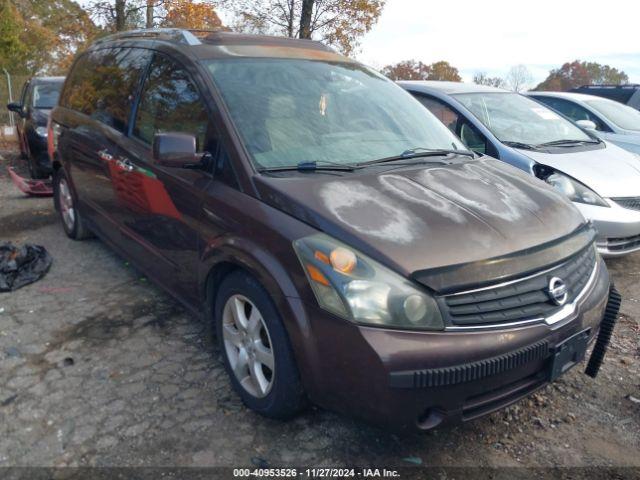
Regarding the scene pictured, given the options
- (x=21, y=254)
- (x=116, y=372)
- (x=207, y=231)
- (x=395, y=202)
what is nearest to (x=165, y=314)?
(x=116, y=372)

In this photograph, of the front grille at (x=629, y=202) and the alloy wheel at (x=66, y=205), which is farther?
the alloy wheel at (x=66, y=205)

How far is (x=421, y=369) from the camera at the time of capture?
2199mm

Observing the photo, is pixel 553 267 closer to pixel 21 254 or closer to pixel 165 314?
pixel 165 314

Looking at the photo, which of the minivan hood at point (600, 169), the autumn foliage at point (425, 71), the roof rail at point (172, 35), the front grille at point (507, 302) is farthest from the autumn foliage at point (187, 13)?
the autumn foliage at point (425, 71)

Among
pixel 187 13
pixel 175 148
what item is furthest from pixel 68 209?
pixel 187 13

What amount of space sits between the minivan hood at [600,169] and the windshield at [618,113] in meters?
3.30

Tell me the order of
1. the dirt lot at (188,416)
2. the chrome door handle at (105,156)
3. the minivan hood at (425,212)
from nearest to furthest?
the minivan hood at (425,212) → the dirt lot at (188,416) → the chrome door handle at (105,156)

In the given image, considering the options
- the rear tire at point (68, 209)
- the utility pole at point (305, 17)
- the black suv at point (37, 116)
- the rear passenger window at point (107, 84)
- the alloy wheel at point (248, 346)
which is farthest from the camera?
the utility pole at point (305, 17)

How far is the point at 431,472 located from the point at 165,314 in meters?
2.26

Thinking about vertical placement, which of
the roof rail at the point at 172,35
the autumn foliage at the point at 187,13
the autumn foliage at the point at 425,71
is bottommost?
the autumn foliage at the point at 425,71

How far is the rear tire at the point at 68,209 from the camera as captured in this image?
5.39 metres

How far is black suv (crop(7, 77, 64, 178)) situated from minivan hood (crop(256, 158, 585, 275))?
6463 millimetres

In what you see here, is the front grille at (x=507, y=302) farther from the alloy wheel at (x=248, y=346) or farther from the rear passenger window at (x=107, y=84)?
the rear passenger window at (x=107, y=84)

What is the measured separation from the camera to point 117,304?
13.8ft
